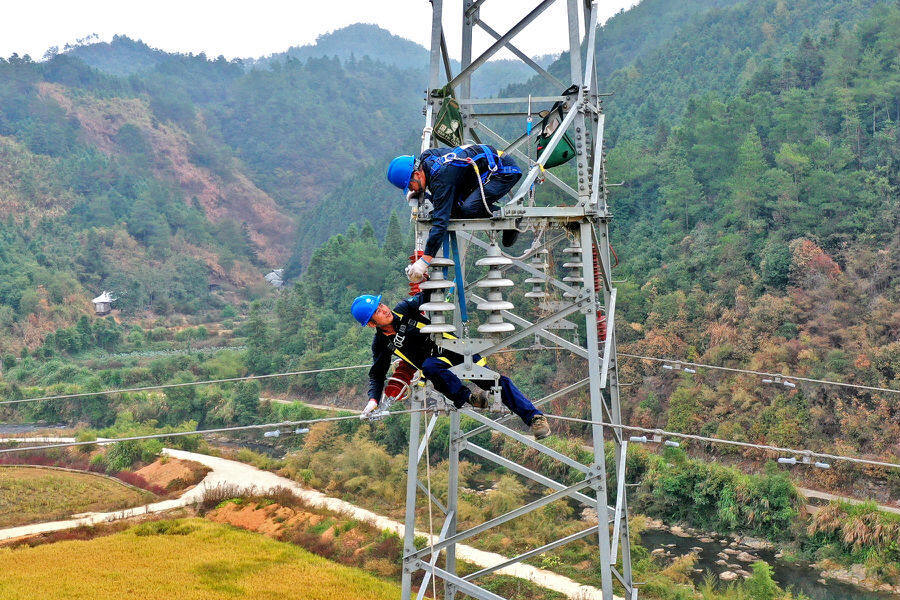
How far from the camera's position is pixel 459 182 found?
8.07 m

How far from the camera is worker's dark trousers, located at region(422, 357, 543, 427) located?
8.02 metres

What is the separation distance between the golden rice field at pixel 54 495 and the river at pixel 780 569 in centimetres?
1573

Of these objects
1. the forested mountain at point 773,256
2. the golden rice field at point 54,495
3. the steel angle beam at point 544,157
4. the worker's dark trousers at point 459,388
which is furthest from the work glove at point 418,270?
the forested mountain at point 773,256

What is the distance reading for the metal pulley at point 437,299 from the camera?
7.80 meters

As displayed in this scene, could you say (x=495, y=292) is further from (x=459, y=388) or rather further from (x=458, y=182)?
(x=458, y=182)

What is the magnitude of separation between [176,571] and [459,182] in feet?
31.9

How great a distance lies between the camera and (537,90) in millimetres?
81312

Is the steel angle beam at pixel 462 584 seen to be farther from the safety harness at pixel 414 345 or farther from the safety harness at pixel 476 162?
the safety harness at pixel 476 162

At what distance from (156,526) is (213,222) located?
92365 mm

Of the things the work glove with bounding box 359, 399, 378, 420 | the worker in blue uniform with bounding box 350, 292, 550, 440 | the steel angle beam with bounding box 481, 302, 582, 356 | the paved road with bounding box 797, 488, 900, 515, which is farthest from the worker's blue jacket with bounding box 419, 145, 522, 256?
the paved road with bounding box 797, 488, 900, 515

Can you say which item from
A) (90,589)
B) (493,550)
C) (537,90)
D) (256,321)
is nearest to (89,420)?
(256,321)

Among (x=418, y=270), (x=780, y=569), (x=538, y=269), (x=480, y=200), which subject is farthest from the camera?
(x=780, y=569)

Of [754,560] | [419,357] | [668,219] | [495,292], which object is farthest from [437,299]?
[668,219]

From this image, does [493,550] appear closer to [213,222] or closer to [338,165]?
[213,222]
